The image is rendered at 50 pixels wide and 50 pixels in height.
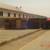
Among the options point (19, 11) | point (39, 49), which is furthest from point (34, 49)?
point (19, 11)

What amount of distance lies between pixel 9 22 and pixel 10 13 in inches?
314

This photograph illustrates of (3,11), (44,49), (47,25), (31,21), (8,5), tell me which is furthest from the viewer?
(8,5)

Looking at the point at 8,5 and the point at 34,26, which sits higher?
the point at 8,5

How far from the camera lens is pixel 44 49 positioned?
23.0ft

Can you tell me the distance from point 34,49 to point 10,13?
25939mm

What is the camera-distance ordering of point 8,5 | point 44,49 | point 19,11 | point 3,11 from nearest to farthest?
1. point 44,49
2. point 3,11
3. point 8,5
4. point 19,11

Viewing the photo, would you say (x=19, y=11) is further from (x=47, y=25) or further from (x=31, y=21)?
(x=47, y=25)

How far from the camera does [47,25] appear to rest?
24016 mm

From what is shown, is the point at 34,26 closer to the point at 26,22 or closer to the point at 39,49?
the point at 26,22

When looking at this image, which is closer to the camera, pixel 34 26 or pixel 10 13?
pixel 34 26

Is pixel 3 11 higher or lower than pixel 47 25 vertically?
higher

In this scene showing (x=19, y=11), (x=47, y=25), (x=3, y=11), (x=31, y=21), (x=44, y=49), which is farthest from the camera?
(x=19, y=11)

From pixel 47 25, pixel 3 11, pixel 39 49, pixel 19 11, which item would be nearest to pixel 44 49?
pixel 39 49

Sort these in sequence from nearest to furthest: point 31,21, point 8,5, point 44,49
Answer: point 44,49
point 31,21
point 8,5
